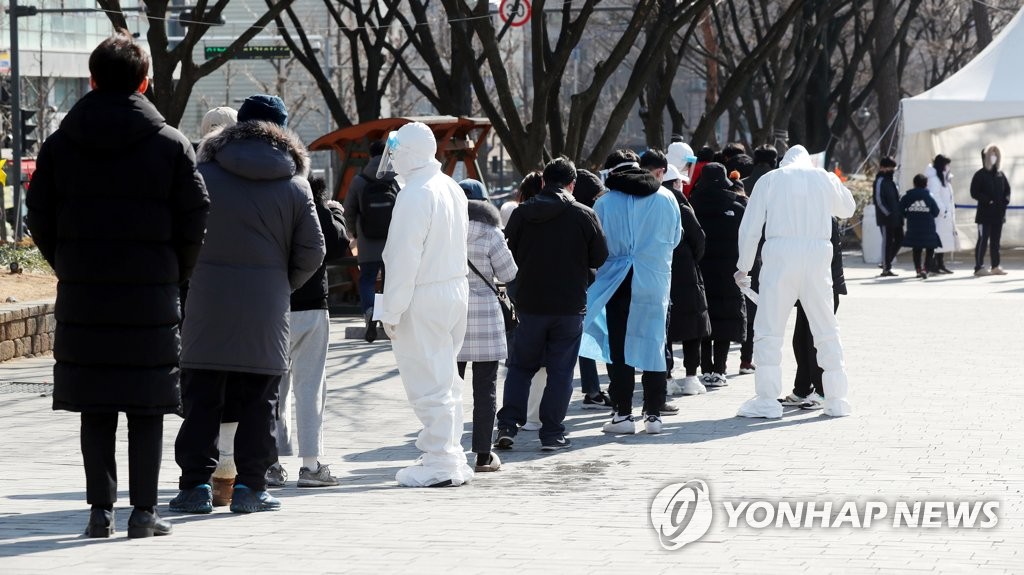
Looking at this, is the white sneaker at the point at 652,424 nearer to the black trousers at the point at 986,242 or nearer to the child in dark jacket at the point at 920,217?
the child in dark jacket at the point at 920,217

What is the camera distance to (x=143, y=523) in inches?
242

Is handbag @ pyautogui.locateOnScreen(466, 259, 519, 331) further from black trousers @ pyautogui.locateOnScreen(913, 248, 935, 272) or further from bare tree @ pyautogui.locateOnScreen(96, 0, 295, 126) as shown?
black trousers @ pyautogui.locateOnScreen(913, 248, 935, 272)

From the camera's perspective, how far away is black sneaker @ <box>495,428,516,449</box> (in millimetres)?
9000

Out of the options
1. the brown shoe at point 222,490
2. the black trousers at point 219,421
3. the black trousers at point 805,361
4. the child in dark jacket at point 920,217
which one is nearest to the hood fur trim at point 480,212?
the black trousers at point 219,421

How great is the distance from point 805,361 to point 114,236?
5.87 m

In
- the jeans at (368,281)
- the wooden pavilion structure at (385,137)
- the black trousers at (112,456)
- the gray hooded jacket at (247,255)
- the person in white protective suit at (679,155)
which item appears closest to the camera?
the black trousers at (112,456)

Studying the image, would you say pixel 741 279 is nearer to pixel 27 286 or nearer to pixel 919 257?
pixel 27 286

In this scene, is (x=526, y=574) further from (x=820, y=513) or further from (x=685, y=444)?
(x=685, y=444)

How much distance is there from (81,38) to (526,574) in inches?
2088

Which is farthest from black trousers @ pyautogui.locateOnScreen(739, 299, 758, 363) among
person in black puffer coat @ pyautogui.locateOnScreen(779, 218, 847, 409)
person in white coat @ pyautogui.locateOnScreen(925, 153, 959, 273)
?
person in white coat @ pyautogui.locateOnScreen(925, 153, 959, 273)

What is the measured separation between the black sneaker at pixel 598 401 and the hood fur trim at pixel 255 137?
175 inches

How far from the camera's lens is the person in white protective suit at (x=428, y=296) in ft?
24.5

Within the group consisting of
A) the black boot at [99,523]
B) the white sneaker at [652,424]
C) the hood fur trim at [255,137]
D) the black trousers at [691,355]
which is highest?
Answer: the hood fur trim at [255,137]

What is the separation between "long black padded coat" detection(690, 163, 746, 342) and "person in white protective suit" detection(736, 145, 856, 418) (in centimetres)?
156
